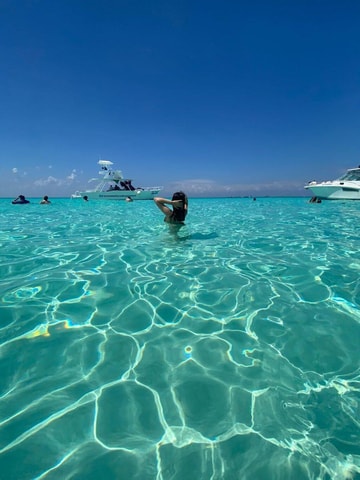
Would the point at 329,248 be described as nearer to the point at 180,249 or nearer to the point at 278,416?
the point at 180,249

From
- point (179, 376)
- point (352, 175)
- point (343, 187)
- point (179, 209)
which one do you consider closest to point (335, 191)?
point (343, 187)

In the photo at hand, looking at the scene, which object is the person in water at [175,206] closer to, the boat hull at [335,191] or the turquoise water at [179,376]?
the turquoise water at [179,376]

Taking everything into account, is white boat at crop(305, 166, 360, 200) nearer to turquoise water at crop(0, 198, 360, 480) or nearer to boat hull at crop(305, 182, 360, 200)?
boat hull at crop(305, 182, 360, 200)

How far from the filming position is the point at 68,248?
5.86m

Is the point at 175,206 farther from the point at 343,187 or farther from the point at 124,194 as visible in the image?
the point at 124,194

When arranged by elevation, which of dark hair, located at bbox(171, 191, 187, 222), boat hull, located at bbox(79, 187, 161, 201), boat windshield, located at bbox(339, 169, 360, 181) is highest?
boat windshield, located at bbox(339, 169, 360, 181)

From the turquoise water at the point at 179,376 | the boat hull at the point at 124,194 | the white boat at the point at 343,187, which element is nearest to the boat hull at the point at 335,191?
the white boat at the point at 343,187

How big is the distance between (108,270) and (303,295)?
3111mm

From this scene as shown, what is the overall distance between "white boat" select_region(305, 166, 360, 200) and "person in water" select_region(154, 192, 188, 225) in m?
26.1

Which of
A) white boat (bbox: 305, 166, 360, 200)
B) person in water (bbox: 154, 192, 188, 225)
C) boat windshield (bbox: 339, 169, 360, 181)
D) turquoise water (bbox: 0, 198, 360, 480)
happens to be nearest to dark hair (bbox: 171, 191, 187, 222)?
person in water (bbox: 154, 192, 188, 225)

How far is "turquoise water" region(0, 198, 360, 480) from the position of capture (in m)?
1.30

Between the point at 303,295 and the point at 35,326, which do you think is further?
the point at 303,295

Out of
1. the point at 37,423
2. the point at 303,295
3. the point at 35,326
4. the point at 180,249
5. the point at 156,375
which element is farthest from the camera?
the point at 180,249

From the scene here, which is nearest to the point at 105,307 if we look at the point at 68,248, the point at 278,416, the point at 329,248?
the point at 278,416
